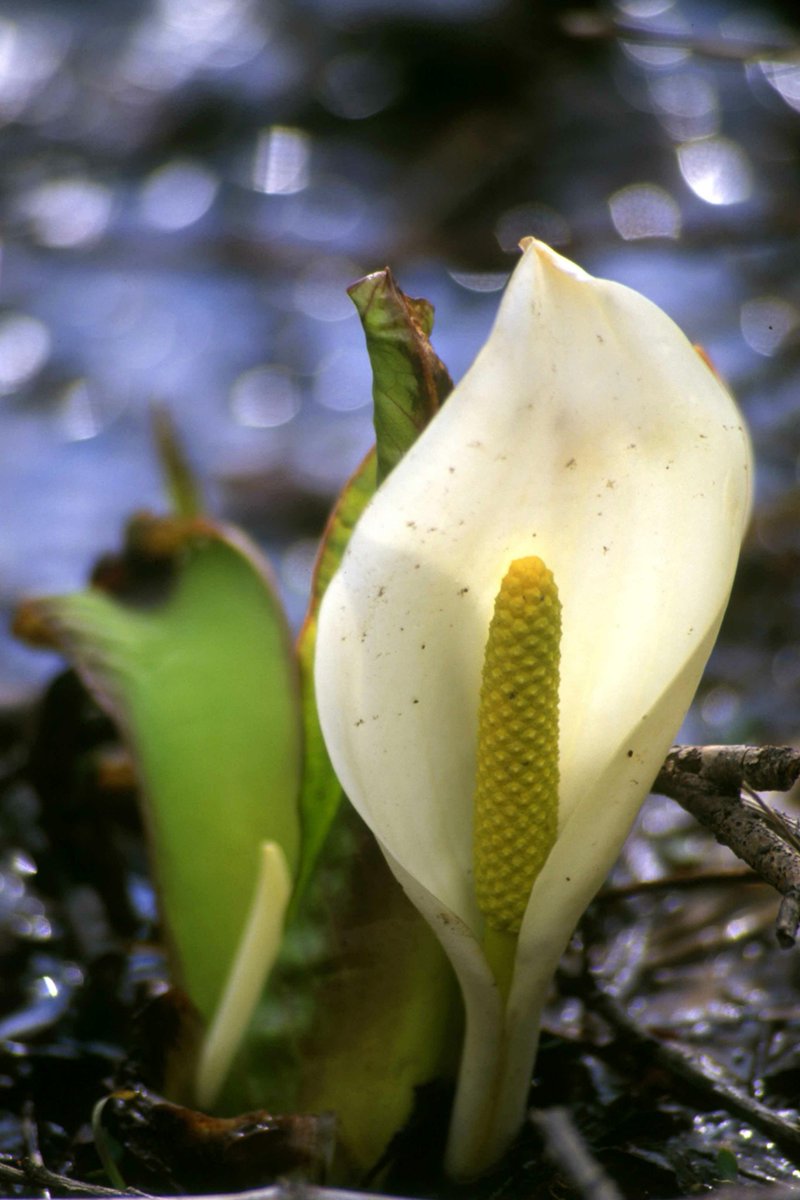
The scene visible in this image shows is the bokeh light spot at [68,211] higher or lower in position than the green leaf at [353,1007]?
lower

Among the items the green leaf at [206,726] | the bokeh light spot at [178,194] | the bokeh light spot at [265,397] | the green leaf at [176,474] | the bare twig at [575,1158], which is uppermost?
the bare twig at [575,1158]

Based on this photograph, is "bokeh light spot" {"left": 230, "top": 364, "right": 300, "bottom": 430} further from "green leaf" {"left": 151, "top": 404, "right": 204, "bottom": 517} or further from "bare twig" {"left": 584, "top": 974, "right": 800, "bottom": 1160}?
"bare twig" {"left": 584, "top": 974, "right": 800, "bottom": 1160}

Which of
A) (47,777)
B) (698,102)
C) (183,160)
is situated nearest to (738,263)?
(698,102)

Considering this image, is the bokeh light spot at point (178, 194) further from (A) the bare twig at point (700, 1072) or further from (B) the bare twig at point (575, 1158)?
(B) the bare twig at point (575, 1158)

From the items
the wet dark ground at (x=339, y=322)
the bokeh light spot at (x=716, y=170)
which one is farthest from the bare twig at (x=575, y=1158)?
the bokeh light spot at (x=716, y=170)

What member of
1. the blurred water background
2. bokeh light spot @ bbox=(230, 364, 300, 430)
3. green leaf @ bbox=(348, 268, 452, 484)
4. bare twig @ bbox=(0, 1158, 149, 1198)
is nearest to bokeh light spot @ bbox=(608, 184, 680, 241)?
the blurred water background

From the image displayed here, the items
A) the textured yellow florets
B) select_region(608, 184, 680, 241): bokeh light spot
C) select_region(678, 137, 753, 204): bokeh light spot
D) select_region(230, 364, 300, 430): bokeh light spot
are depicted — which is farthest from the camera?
select_region(678, 137, 753, 204): bokeh light spot

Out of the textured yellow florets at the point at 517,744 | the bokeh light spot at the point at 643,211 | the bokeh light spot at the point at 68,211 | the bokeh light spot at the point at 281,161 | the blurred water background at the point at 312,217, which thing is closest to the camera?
the textured yellow florets at the point at 517,744

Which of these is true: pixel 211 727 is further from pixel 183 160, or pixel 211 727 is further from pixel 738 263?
pixel 183 160
